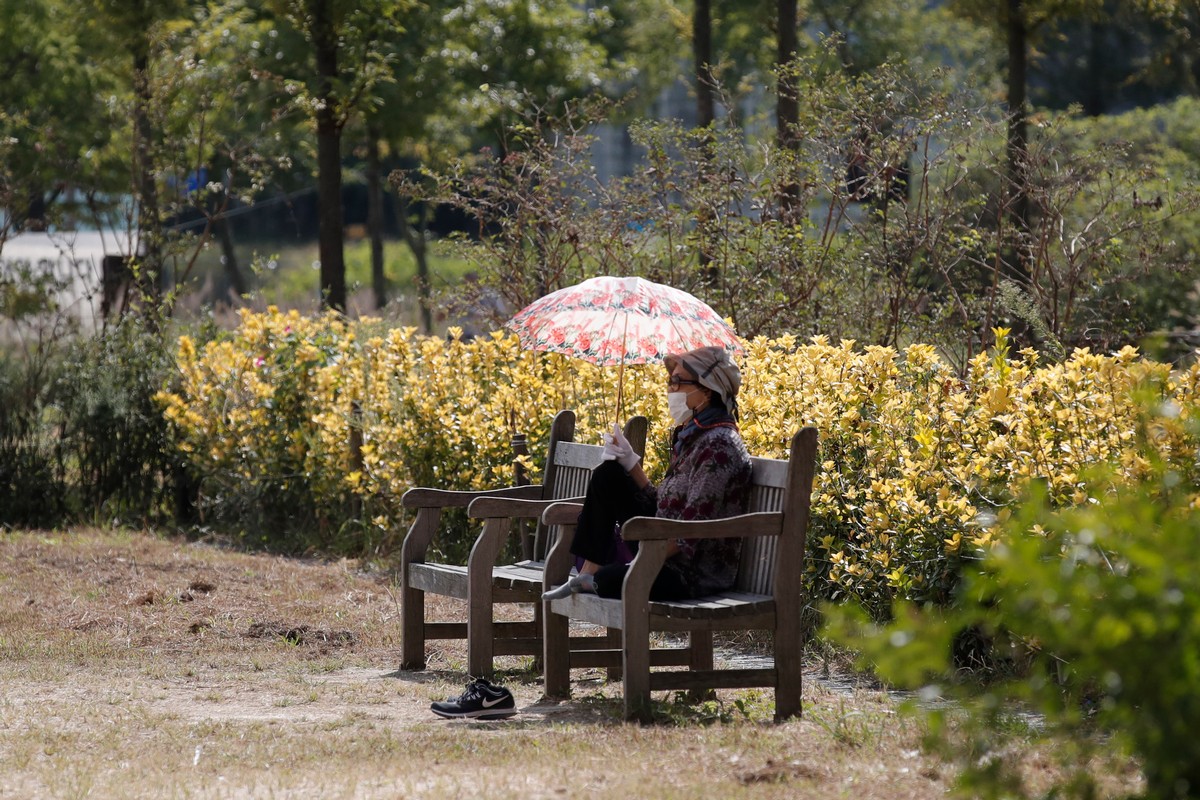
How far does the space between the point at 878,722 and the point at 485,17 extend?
17.6 metres

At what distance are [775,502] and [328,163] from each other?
26.2 feet

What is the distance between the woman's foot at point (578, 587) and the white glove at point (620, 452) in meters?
0.43

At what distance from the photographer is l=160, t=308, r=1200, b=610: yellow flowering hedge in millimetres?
5520

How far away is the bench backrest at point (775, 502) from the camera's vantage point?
5.18m

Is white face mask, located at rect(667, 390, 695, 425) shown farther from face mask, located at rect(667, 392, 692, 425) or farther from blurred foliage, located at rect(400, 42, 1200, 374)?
blurred foliage, located at rect(400, 42, 1200, 374)

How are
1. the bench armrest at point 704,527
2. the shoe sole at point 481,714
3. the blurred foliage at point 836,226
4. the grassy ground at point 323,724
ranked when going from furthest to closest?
the blurred foliage at point 836,226
the shoe sole at point 481,714
the bench armrest at point 704,527
the grassy ground at point 323,724

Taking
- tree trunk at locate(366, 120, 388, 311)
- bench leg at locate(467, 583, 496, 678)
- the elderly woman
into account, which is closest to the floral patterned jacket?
the elderly woman

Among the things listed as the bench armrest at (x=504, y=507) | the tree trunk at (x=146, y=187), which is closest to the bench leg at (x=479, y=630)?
the bench armrest at (x=504, y=507)

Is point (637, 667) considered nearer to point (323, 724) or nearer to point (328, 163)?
point (323, 724)

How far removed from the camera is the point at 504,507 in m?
6.03

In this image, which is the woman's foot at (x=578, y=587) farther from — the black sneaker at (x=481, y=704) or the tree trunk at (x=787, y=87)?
the tree trunk at (x=787, y=87)

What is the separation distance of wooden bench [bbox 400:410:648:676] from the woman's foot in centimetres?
47

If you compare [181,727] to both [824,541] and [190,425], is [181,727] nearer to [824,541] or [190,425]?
[824,541]

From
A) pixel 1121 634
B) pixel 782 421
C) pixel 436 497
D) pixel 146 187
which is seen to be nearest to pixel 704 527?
pixel 436 497
